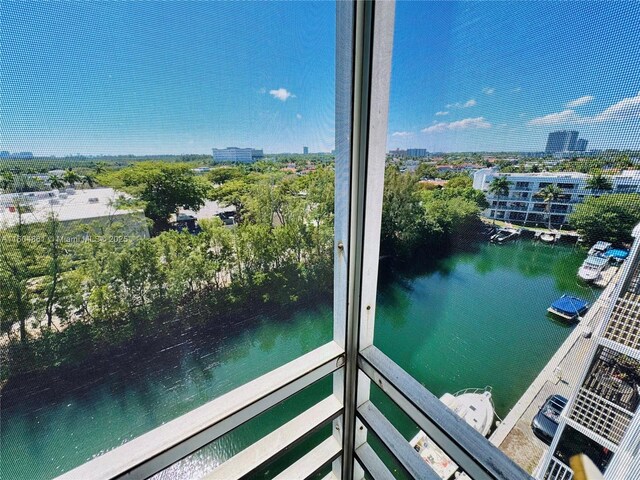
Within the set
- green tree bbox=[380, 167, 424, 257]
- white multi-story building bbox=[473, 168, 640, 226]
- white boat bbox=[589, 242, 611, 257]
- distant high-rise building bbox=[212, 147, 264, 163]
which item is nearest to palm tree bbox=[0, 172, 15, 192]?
distant high-rise building bbox=[212, 147, 264, 163]

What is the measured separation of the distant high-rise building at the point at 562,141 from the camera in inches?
19.9

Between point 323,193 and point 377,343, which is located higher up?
point 323,193

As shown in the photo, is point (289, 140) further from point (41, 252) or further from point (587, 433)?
point (587, 433)

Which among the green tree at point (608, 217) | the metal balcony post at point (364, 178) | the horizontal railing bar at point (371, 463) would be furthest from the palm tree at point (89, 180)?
the horizontal railing bar at point (371, 463)

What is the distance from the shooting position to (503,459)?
66cm

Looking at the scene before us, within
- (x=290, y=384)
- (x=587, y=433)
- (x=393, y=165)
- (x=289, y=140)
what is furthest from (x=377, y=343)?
(x=289, y=140)

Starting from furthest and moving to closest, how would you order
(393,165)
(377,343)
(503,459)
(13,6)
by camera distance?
(377,343)
(393,165)
(503,459)
(13,6)

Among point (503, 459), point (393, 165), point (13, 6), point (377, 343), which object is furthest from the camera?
point (377, 343)

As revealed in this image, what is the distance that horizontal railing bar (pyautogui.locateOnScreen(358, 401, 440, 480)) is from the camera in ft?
2.85

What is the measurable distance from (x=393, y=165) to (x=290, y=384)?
2.88ft

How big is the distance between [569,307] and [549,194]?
256mm

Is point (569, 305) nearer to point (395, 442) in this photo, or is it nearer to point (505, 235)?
point (505, 235)

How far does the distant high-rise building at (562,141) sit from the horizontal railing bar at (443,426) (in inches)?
29.9

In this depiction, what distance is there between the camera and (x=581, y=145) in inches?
19.6
